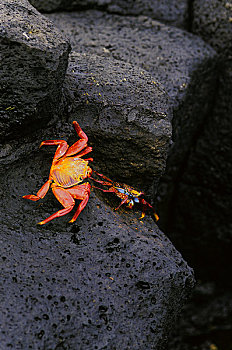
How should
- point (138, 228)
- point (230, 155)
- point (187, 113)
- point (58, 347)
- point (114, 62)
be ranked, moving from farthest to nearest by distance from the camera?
point (230, 155)
point (187, 113)
point (114, 62)
point (138, 228)
point (58, 347)

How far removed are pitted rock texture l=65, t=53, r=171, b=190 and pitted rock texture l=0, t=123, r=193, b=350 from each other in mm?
323

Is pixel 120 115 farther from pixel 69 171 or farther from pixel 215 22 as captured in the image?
pixel 215 22

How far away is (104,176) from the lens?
2412 mm

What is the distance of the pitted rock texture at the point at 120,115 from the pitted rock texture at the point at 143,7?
112cm

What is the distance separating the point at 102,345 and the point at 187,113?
6.54 ft

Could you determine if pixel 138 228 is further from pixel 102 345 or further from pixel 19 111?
pixel 19 111

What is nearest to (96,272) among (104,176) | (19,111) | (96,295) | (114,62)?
(96,295)

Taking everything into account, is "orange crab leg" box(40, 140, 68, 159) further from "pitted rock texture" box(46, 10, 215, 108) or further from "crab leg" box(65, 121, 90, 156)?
"pitted rock texture" box(46, 10, 215, 108)

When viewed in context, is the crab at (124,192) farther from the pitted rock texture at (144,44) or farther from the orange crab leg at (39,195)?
the pitted rock texture at (144,44)

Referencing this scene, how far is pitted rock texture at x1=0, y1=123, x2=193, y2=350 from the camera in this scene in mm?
1834

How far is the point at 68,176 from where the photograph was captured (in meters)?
2.21

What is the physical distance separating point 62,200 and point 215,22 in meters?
2.15

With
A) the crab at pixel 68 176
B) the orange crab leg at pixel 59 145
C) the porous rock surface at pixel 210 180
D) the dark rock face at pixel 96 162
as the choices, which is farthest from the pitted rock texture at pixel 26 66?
the porous rock surface at pixel 210 180

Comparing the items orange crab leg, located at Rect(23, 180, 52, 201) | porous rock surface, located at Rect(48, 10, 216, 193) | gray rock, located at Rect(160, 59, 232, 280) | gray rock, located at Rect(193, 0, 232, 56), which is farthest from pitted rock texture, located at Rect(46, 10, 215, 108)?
orange crab leg, located at Rect(23, 180, 52, 201)
